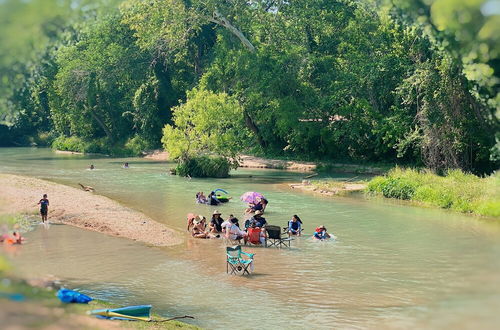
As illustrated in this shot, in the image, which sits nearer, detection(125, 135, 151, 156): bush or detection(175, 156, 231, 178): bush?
detection(175, 156, 231, 178): bush

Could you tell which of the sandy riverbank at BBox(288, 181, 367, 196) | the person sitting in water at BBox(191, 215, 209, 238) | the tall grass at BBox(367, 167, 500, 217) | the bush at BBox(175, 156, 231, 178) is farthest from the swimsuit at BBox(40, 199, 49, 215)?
the bush at BBox(175, 156, 231, 178)

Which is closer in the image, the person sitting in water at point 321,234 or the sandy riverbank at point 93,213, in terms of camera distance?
the person sitting in water at point 321,234

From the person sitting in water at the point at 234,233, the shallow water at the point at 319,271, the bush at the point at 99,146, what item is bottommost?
the shallow water at the point at 319,271

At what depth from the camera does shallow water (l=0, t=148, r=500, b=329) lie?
611 inches

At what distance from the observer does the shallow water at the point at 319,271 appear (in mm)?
15508

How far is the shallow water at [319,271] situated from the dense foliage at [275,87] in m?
10.2

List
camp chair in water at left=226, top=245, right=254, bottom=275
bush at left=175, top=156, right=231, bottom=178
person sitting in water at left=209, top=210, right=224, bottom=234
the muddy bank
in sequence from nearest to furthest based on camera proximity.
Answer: camp chair in water at left=226, top=245, right=254, bottom=275, person sitting in water at left=209, top=210, right=224, bottom=234, bush at left=175, top=156, right=231, bottom=178, the muddy bank

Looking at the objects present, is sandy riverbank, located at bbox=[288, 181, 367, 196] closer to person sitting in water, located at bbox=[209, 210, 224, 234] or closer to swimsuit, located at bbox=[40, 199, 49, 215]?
person sitting in water, located at bbox=[209, 210, 224, 234]

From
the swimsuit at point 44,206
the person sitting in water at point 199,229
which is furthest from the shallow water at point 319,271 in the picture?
the swimsuit at point 44,206

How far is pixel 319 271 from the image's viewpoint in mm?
20219

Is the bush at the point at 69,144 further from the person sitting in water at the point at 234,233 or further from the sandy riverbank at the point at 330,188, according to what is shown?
the person sitting in water at the point at 234,233

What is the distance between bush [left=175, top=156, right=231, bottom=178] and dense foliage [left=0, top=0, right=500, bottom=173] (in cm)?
60

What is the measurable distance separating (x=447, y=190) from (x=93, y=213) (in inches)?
789

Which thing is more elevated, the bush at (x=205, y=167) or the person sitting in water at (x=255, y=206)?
the bush at (x=205, y=167)
